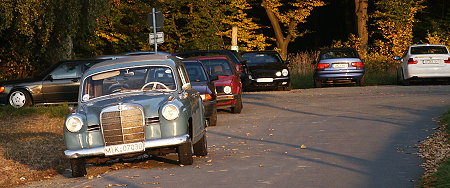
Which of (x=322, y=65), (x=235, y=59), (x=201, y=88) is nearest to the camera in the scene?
(x=201, y=88)

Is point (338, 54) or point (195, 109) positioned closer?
point (195, 109)

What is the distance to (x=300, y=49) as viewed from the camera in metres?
65.0

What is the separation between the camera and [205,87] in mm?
20391

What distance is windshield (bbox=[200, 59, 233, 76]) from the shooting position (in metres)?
24.0

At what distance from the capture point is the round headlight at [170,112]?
41.7 ft

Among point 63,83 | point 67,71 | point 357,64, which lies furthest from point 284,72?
point 63,83

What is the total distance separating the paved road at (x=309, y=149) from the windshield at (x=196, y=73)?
3.57ft

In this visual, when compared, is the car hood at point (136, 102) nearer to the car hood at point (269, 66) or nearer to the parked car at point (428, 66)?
the car hood at point (269, 66)

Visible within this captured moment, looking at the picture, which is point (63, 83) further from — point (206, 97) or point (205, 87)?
point (206, 97)

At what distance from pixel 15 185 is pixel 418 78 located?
923 inches

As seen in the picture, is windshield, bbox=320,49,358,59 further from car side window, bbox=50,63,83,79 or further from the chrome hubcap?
the chrome hubcap

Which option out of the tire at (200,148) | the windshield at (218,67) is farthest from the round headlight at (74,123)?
the windshield at (218,67)

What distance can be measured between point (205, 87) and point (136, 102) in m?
7.49

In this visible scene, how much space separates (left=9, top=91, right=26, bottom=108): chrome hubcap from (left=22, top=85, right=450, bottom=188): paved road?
751cm
